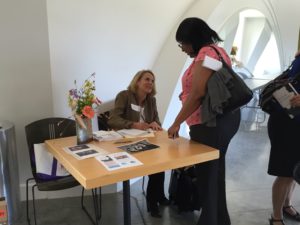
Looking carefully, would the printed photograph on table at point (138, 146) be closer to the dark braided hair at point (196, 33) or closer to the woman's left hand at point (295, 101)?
the dark braided hair at point (196, 33)

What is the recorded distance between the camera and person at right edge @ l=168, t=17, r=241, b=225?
1.79 metres

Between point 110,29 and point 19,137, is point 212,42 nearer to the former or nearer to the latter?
point 110,29

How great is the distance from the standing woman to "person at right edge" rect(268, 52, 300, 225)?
3.00 ft

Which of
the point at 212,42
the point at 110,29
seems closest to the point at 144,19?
the point at 110,29

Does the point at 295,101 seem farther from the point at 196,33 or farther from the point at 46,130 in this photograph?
the point at 46,130

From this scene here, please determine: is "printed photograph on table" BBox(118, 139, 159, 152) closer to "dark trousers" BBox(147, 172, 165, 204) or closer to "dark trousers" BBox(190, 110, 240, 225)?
"dark trousers" BBox(190, 110, 240, 225)

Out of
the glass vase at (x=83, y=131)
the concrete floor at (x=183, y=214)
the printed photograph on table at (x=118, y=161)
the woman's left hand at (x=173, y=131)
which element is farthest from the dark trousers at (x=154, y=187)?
the printed photograph on table at (x=118, y=161)

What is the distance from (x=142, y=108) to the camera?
263cm

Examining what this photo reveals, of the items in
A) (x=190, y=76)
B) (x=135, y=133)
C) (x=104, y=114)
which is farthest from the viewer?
(x=104, y=114)

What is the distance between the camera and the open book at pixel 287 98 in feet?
6.80

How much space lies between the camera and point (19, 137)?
257 centimetres

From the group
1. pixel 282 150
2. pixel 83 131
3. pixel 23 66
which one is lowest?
pixel 282 150

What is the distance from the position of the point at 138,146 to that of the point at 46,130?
932 mm

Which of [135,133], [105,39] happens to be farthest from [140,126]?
[105,39]
